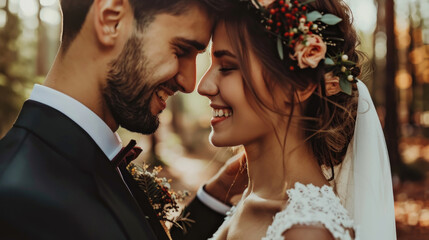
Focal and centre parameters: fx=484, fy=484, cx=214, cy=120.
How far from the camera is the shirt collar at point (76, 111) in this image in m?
2.55

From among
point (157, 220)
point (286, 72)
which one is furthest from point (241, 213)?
point (286, 72)

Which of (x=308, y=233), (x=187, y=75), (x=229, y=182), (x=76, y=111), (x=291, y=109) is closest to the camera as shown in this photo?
(x=308, y=233)

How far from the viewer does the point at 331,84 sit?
2883mm

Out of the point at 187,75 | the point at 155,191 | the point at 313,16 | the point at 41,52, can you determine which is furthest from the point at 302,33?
the point at 41,52

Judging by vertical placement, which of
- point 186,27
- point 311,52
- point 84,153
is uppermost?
point 186,27

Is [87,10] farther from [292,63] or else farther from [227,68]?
[292,63]

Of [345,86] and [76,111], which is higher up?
[76,111]

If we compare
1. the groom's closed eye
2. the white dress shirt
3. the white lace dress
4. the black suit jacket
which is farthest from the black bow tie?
the white lace dress

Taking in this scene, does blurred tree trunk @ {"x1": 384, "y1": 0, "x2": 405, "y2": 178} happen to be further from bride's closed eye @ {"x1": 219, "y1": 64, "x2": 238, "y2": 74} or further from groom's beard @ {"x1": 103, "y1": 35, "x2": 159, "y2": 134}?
groom's beard @ {"x1": 103, "y1": 35, "x2": 159, "y2": 134}

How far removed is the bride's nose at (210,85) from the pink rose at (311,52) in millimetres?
522

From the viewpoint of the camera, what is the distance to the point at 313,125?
3035mm

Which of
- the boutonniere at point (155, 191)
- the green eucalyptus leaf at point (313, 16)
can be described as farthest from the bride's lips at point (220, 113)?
the green eucalyptus leaf at point (313, 16)

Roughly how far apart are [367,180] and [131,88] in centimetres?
160

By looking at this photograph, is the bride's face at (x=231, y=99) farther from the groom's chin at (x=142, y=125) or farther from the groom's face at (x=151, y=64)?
the groom's chin at (x=142, y=125)
